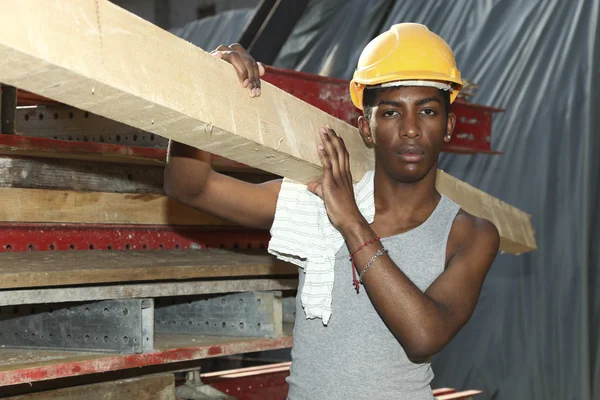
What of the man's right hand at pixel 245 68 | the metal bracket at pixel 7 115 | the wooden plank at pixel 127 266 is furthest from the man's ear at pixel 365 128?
the metal bracket at pixel 7 115

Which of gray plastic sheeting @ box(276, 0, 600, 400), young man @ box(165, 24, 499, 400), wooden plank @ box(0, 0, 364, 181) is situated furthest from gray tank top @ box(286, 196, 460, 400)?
gray plastic sheeting @ box(276, 0, 600, 400)

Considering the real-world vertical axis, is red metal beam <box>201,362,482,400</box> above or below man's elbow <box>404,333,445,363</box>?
below

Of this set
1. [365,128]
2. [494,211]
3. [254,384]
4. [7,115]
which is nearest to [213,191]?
[365,128]

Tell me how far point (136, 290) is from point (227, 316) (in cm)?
64

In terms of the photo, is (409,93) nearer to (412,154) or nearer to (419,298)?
(412,154)

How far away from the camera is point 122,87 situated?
150cm

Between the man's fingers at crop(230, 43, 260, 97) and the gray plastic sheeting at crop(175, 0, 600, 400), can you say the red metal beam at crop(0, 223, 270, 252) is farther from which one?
the gray plastic sheeting at crop(175, 0, 600, 400)

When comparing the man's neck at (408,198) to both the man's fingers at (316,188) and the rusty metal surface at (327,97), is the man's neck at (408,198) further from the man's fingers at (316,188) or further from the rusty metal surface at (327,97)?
the rusty metal surface at (327,97)

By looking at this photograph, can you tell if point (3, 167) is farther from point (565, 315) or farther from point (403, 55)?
point (565, 315)

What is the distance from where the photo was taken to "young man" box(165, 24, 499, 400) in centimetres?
213

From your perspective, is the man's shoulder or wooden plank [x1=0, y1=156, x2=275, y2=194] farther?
wooden plank [x1=0, y1=156, x2=275, y2=194]

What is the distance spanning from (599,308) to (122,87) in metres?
4.37

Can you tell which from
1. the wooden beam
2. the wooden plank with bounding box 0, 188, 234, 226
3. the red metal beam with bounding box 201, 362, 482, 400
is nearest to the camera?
the wooden beam

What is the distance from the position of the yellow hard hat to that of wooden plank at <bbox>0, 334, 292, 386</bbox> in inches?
47.0
